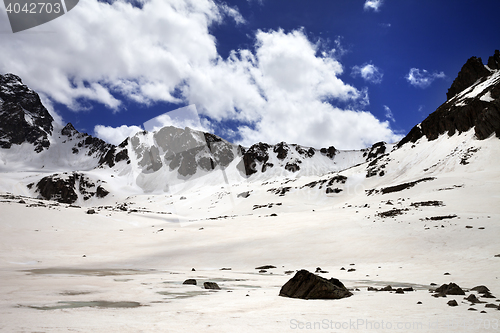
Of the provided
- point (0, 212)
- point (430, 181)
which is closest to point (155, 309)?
point (0, 212)

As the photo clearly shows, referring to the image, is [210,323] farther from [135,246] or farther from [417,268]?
[135,246]

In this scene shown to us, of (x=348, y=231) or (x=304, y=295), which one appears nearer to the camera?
(x=304, y=295)

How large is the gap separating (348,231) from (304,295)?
17.2 metres

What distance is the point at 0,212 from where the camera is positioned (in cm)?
3609

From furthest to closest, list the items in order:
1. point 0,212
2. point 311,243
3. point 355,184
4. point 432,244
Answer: point 355,184 → point 0,212 → point 311,243 → point 432,244

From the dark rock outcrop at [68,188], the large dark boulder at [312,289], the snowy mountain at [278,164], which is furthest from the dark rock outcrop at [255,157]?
the large dark boulder at [312,289]

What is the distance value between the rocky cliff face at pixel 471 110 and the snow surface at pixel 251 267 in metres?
7.62

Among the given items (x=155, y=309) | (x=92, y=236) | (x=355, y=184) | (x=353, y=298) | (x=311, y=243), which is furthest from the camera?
(x=355, y=184)

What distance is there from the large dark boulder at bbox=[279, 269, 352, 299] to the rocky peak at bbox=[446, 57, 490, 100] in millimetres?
125203

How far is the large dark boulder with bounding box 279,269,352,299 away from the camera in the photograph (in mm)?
8008

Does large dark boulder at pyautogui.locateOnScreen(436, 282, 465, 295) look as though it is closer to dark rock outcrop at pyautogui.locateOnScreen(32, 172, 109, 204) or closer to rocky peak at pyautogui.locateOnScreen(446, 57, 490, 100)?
rocky peak at pyautogui.locateOnScreen(446, 57, 490, 100)

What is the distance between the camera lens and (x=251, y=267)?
727 inches

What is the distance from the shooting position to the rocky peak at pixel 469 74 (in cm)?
9794

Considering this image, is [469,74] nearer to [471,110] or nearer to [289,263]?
[471,110]
